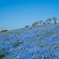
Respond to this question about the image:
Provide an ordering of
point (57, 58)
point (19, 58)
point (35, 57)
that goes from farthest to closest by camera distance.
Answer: point (19, 58) < point (35, 57) < point (57, 58)

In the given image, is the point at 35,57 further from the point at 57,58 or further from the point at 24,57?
the point at 57,58

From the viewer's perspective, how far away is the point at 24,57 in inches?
138

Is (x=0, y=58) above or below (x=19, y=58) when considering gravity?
below

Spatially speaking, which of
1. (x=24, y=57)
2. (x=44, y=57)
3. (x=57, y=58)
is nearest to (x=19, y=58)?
(x=24, y=57)

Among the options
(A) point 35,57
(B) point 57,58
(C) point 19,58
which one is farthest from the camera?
(C) point 19,58

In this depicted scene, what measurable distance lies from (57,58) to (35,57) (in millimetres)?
1042

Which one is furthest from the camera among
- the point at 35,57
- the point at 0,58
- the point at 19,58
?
the point at 0,58

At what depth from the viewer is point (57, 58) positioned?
2.96m

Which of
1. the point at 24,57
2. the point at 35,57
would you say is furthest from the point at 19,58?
the point at 35,57

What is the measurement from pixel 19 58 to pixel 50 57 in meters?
1.63

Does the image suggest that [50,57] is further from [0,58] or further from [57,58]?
[0,58]

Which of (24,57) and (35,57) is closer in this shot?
(35,57)

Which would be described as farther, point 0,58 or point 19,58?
point 0,58

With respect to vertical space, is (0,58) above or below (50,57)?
below
